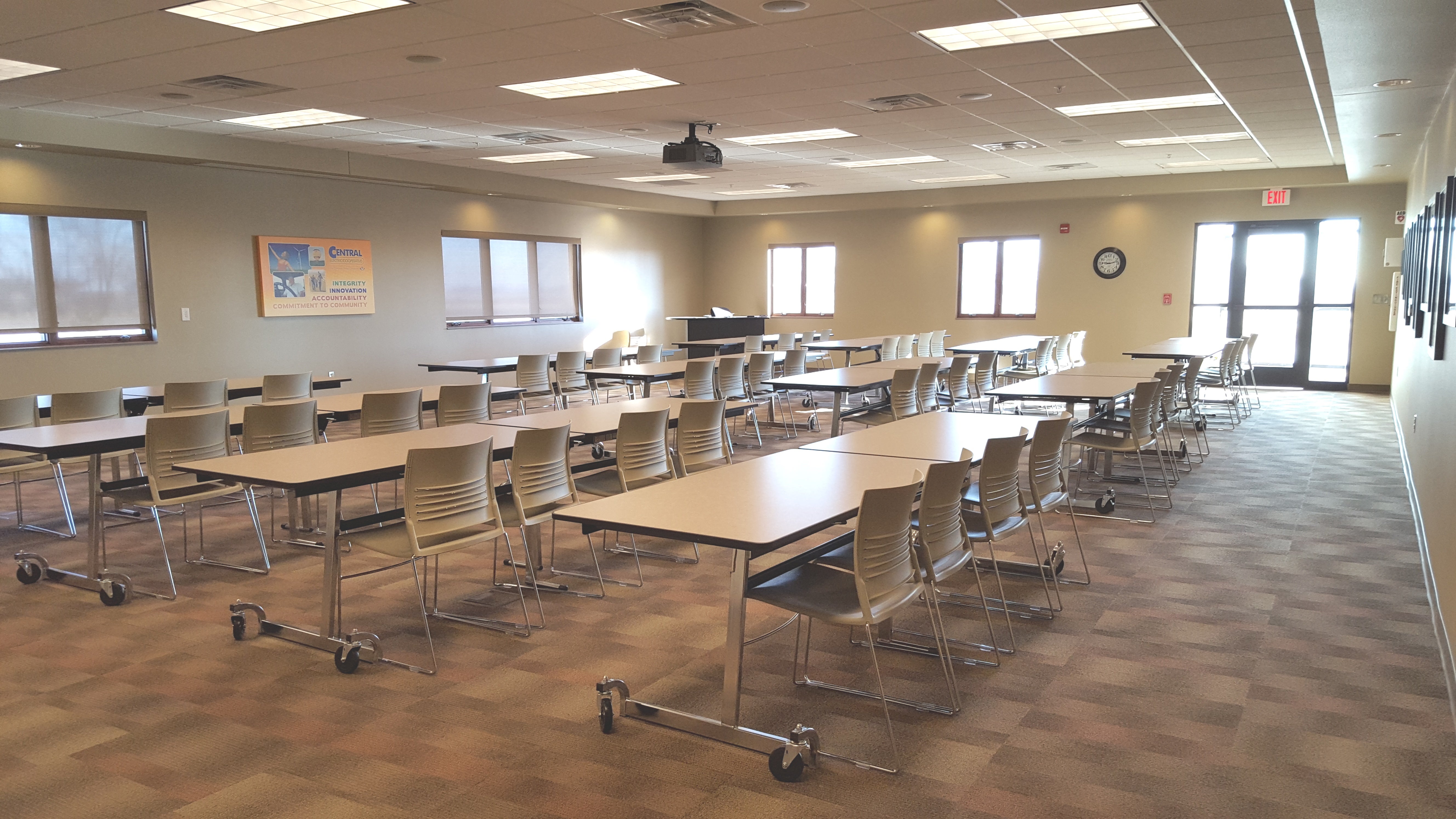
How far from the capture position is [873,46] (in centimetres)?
631

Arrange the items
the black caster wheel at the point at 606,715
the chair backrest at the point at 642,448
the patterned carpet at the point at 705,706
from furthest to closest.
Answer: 1. the chair backrest at the point at 642,448
2. the black caster wheel at the point at 606,715
3. the patterned carpet at the point at 705,706

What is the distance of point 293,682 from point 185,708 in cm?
38

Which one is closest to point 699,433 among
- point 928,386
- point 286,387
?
point 928,386

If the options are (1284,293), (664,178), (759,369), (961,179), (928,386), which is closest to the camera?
(928,386)

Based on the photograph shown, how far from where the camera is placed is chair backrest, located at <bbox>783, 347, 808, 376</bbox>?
1022cm

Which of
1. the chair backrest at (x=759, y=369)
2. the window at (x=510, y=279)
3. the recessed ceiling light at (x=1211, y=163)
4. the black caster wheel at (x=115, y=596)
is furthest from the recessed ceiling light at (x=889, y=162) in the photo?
the black caster wheel at (x=115, y=596)

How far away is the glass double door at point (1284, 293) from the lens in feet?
46.1

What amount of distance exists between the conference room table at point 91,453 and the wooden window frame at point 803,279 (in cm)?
1355

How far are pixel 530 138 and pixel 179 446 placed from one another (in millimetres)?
5997

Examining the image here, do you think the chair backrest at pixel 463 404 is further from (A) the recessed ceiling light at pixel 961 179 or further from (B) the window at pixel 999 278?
(B) the window at pixel 999 278

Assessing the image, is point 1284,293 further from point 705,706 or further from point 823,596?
point 705,706

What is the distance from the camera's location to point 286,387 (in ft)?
25.2

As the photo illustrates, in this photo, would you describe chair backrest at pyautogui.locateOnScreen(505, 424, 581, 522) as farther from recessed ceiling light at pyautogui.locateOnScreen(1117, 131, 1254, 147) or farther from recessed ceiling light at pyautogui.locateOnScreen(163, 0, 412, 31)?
→ recessed ceiling light at pyautogui.locateOnScreen(1117, 131, 1254, 147)

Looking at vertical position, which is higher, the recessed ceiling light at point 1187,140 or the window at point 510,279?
the recessed ceiling light at point 1187,140
